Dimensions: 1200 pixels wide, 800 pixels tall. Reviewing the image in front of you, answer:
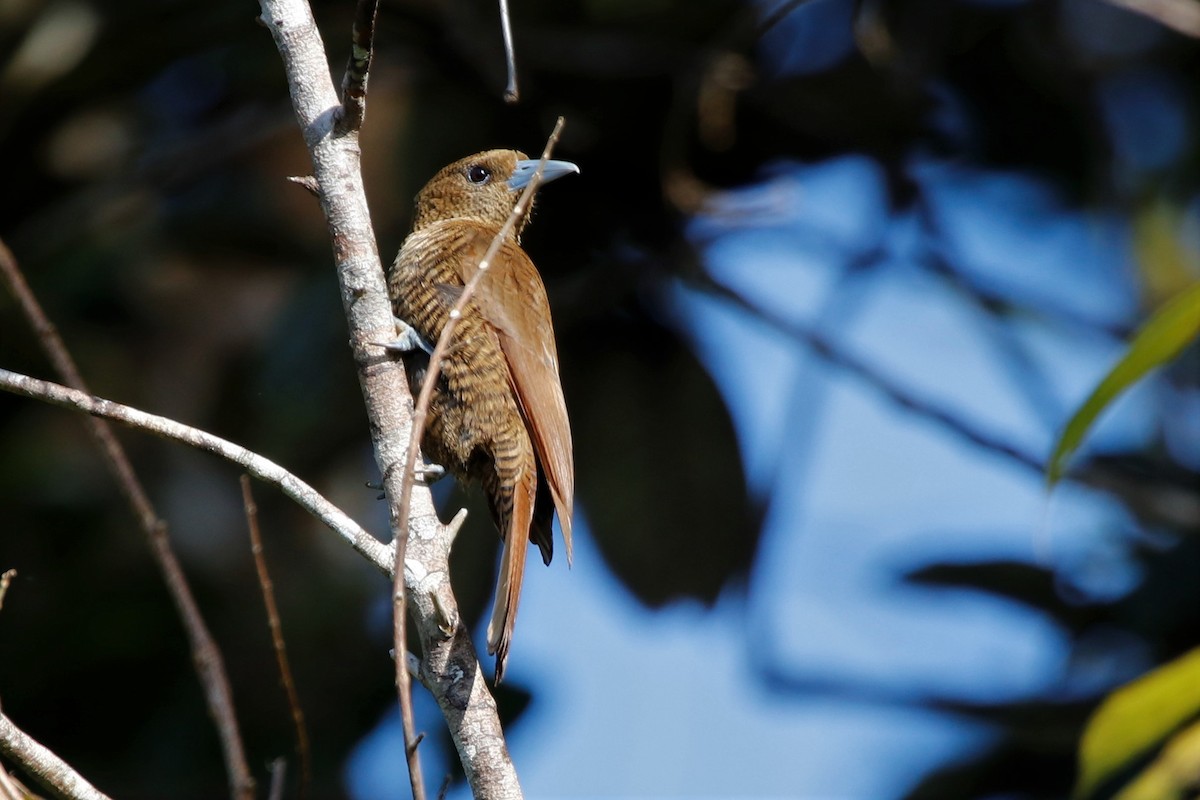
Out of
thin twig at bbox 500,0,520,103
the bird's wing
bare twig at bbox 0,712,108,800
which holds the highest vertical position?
thin twig at bbox 500,0,520,103

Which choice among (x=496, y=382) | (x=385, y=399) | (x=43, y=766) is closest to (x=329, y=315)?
(x=496, y=382)

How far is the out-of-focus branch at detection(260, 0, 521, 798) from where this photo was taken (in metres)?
2.15

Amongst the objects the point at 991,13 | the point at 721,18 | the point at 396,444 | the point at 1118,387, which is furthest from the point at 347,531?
the point at 991,13

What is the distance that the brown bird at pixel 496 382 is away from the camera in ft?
9.85

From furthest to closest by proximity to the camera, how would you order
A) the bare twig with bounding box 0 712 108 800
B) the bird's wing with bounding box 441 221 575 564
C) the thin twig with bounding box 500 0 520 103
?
the bird's wing with bounding box 441 221 575 564
the thin twig with bounding box 500 0 520 103
the bare twig with bounding box 0 712 108 800

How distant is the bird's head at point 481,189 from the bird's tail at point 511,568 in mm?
1078

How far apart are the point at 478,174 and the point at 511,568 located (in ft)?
5.24

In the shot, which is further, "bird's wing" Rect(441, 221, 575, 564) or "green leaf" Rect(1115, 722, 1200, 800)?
"bird's wing" Rect(441, 221, 575, 564)

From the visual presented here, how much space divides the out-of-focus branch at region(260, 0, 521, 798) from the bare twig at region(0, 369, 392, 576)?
0.06 m

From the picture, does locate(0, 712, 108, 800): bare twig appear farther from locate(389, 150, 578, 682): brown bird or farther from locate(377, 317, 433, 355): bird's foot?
locate(389, 150, 578, 682): brown bird

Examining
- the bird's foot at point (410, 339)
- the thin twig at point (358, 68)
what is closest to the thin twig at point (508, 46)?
the thin twig at point (358, 68)

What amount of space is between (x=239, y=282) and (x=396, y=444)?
121 inches

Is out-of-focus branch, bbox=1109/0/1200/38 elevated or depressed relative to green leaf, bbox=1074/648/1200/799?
elevated

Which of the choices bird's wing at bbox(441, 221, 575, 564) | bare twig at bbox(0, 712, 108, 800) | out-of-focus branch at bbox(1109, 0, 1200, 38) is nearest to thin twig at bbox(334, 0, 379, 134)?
bird's wing at bbox(441, 221, 575, 564)
